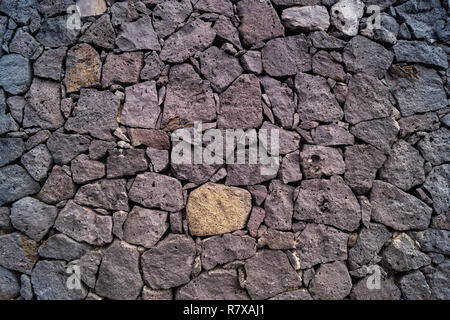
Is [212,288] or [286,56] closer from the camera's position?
[212,288]

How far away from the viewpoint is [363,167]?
288 centimetres

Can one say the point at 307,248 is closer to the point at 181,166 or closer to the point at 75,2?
the point at 181,166

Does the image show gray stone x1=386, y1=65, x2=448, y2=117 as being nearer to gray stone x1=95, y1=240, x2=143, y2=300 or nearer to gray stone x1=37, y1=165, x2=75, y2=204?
gray stone x1=95, y1=240, x2=143, y2=300

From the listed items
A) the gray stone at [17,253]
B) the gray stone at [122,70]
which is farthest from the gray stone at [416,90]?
the gray stone at [17,253]

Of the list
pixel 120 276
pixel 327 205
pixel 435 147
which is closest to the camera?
pixel 120 276

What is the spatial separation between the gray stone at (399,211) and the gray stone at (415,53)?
1.34 meters

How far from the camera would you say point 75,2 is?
2932 millimetres

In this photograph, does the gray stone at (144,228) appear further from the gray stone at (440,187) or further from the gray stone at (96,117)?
the gray stone at (440,187)

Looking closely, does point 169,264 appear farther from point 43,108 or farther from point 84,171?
point 43,108

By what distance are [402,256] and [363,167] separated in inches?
36.7

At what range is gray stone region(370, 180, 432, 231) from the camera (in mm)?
2873

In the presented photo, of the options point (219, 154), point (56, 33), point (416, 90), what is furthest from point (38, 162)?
point (416, 90)

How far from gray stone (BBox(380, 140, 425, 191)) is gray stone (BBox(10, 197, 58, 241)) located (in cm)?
330

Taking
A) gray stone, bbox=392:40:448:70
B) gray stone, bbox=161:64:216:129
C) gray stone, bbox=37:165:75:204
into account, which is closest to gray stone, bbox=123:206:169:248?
gray stone, bbox=37:165:75:204
